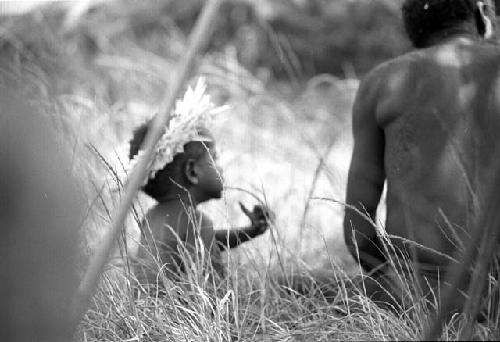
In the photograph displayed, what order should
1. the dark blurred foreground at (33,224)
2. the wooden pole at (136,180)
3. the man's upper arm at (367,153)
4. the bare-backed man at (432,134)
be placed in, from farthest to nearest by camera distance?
the man's upper arm at (367,153) < the bare-backed man at (432,134) < the wooden pole at (136,180) < the dark blurred foreground at (33,224)

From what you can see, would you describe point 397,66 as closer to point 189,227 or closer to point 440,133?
point 440,133

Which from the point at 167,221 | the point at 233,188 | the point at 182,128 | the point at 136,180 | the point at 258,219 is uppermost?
the point at 136,180

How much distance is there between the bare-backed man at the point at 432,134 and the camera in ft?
8.53

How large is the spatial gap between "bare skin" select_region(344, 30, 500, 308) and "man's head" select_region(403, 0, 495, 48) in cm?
8

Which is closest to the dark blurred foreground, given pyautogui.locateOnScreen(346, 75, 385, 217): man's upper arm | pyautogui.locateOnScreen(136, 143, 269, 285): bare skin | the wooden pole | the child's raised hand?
the wooden pole

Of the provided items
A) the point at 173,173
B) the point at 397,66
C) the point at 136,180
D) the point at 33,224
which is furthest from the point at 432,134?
the point at 33,224

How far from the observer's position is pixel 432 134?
2.63 metres

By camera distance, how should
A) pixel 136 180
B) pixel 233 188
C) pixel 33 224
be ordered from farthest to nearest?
pixel 233 188 < pixel 136 180 < pixel 33 224

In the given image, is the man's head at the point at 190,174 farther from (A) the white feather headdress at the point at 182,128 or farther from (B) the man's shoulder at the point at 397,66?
(B) the man's shoulder at the point at 397,66

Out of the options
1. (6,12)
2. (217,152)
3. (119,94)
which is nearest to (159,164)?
(217,152)

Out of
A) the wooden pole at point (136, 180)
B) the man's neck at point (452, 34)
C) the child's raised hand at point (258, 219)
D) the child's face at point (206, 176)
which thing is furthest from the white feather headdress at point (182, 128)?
the wooden pole at point (136, 180)

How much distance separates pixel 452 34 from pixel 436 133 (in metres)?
0.37

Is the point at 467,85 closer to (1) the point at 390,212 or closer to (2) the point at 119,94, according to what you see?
(1) the point at 390,212

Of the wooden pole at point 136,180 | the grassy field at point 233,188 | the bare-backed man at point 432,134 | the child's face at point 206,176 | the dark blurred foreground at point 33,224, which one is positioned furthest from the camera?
the child's face at point 206,176
